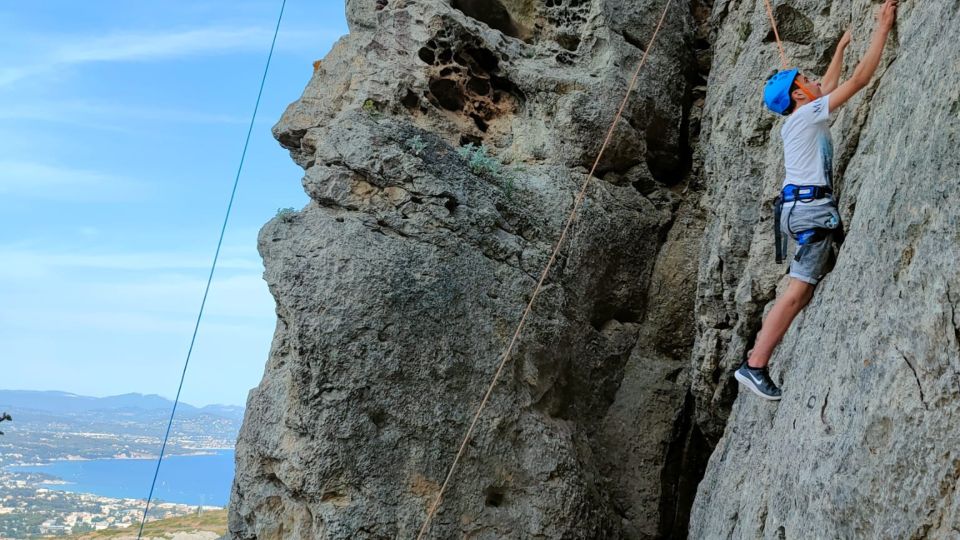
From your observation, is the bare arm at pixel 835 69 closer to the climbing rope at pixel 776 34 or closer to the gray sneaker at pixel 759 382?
the climbing rope at pixel 776 34

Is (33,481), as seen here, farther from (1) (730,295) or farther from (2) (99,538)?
(1) (730,295)

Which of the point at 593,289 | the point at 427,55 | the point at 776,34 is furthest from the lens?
the point at 427,55

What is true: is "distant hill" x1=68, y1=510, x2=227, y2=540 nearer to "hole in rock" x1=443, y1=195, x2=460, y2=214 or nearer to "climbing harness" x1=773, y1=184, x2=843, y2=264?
"hole in rock" x1=443, y1=195, x2=460, y2=214

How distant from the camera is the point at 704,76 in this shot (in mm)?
11117

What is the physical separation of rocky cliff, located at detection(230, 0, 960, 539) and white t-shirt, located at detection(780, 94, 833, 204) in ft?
0.77

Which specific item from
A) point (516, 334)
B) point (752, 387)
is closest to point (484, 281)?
point (516, 334)

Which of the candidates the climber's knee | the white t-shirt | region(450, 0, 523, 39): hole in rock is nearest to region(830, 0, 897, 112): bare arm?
the white t-shirt

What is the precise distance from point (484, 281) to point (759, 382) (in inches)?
113

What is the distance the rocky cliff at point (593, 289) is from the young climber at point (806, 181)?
0.59 ft

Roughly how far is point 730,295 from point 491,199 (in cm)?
250

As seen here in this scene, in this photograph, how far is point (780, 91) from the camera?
677 centimetres

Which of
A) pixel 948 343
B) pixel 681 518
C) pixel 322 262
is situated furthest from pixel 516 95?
pixel 948 343

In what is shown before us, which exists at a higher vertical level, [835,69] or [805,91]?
[835,69]

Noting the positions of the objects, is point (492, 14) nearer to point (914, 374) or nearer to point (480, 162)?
point (480, 162)
